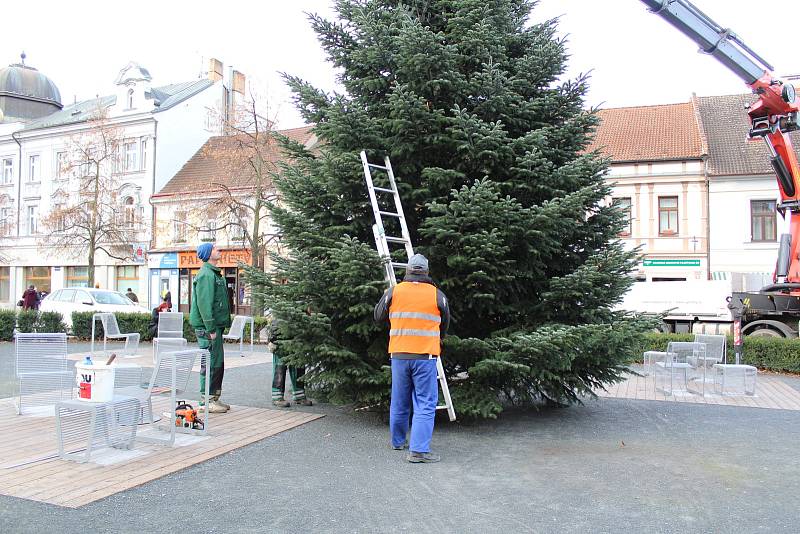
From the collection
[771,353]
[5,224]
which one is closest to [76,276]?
[5,224]

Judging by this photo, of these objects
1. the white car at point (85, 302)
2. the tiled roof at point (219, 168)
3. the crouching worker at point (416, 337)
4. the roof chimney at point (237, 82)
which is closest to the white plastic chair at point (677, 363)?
the crouching worker at point (416, 337)

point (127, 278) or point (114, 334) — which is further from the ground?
point (127, 278)

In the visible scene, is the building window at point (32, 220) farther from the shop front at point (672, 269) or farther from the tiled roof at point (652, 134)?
the shop front at point (672, 269)

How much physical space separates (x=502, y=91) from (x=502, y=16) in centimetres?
112

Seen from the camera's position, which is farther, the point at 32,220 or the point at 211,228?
the point at 32,220

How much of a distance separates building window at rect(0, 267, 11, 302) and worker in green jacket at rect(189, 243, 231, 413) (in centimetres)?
4346

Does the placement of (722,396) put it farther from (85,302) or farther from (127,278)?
(127,278)

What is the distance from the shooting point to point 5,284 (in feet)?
148

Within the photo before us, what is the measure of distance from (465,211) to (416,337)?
1573 millimetres

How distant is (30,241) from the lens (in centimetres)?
4319

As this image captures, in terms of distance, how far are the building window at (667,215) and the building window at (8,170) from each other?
4101cm

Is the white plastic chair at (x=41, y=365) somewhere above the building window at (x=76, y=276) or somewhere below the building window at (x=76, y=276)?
below

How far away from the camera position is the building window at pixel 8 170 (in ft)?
147

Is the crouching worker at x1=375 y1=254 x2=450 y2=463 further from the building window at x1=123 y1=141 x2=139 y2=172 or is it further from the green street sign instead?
the building window at x1=123 y1=141 x2=139 y2=172
